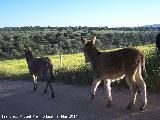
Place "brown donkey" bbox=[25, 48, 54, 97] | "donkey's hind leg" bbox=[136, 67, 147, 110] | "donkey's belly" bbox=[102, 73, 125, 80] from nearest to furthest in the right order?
"donkey's hind leg" bbox=[136, 67, 147, 110] → "donkey's belly" bbox=[102, 73, 125, 80] → "brown donkey" bbox=[25, 48, 54, 97]

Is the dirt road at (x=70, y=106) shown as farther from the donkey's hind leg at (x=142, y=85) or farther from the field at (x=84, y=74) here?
the field at (x=84, y=74)

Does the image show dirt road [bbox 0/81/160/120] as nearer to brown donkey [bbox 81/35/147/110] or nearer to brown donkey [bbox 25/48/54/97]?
brown donkey [bbox 81/35/147/110]

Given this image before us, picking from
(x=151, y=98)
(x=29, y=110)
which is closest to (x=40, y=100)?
(x=29, y=110)

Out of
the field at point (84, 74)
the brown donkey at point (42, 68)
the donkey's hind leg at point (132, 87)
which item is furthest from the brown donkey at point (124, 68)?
the brown donkey at point (42, 68)

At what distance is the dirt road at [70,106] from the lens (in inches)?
408

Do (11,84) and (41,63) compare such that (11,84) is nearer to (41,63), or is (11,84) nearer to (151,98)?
(41,63)

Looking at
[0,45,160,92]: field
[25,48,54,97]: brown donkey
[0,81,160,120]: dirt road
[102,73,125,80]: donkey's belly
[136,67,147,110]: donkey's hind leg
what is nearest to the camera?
[0,81,160,120]: dirt road

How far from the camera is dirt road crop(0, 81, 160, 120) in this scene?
1035 cm

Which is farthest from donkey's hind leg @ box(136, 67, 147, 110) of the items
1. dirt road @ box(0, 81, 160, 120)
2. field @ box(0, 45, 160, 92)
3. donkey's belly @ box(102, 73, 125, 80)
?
field @ box(0, 45, 160, 92)

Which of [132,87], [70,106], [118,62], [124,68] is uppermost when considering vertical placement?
[118,62]

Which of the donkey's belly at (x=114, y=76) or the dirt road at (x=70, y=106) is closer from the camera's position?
the dirt road at (x=70, y=106)


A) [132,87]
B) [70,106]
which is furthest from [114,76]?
[70,106]

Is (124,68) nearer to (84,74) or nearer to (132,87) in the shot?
(132,87)

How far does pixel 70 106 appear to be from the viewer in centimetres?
1162
